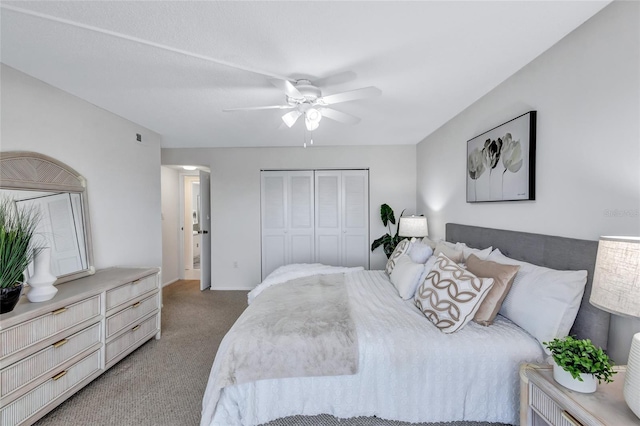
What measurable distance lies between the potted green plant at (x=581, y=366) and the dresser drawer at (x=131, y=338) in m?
3.01

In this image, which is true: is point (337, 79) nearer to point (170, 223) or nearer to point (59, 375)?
point (59, 375)

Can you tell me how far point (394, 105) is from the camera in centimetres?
267

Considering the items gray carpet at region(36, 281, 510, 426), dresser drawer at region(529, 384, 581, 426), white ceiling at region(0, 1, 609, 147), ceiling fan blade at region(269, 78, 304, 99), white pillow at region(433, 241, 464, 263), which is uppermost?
white ceiling at region(0, 1, 609, 147)

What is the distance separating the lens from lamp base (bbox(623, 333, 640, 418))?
90 cm

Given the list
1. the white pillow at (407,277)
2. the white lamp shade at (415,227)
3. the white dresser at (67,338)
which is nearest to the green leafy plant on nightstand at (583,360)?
the white pillow at (407,277)

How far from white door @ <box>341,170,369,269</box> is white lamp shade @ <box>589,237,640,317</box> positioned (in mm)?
3381

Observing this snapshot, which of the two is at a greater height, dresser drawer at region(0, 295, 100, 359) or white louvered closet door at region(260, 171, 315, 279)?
white louvered closet door at region(260, 171, 315, 279)

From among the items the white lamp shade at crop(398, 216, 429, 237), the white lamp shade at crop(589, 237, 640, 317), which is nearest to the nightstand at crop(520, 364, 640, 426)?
the white lamp shade at crop(589, 237, 640, 317)

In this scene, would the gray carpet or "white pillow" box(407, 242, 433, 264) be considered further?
"white pillow" box(407, 242, 433, 264)

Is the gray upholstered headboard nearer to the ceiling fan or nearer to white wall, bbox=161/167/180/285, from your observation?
the ceiling fan

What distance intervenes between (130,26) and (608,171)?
8.94 ft

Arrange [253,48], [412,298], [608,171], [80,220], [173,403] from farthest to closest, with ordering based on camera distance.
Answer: [80,220]
[412,298]
[173,403]
[253,48]
[608,171]

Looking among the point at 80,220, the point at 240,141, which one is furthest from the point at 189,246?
A: the point at 80,220

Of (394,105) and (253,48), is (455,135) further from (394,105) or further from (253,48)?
(253,48)
